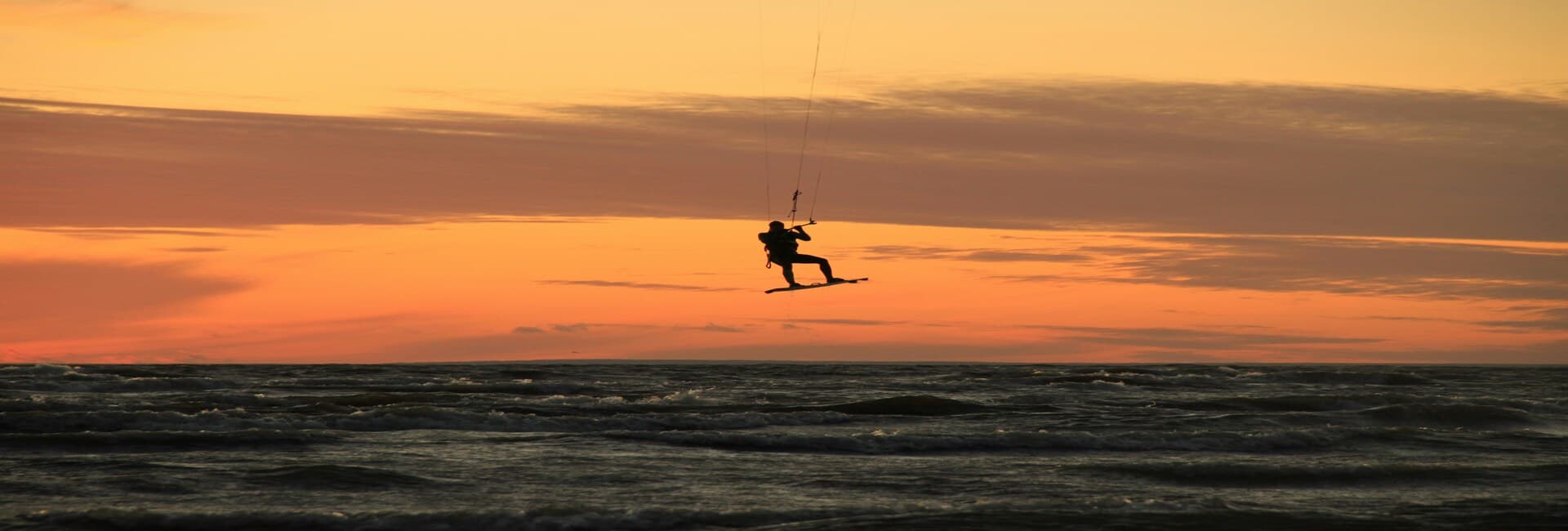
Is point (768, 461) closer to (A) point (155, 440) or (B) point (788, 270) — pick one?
A: (B) point (788, 270)

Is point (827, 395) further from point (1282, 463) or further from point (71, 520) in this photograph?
point (71, 520)

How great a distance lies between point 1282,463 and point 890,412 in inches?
562

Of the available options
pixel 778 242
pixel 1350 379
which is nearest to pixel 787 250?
pixel 778 242

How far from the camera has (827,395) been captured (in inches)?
1921

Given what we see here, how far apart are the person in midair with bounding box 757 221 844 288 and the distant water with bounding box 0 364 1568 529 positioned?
3.72 metres

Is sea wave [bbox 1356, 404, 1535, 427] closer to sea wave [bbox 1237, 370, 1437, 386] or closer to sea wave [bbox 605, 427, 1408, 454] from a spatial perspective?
sea wave [bbox 605, 427, 1408, 454]

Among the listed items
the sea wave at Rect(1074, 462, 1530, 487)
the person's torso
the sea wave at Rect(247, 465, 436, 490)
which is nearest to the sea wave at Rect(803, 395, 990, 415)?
the person's torso

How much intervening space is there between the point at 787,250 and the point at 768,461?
4.53m

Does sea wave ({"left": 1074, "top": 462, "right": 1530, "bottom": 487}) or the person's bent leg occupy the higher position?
the person's bent leg

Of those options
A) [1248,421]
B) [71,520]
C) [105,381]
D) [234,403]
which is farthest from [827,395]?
[71,520]

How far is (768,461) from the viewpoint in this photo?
1045 inches

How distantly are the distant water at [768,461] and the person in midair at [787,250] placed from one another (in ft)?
12.2

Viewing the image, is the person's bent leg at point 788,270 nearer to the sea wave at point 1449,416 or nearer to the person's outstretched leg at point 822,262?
the person's outstretched leg at point 822,262

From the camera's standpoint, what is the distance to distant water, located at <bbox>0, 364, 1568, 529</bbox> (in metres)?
19.6
